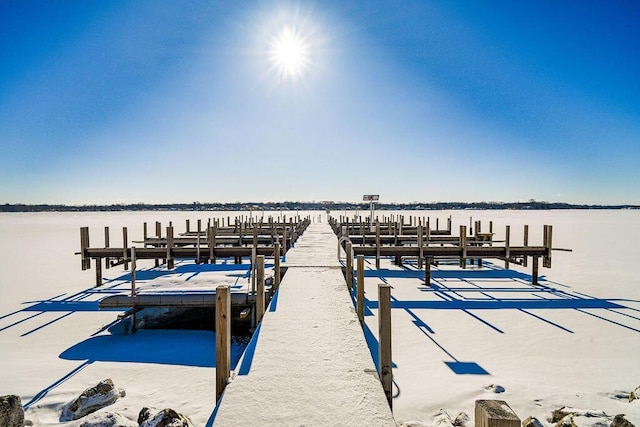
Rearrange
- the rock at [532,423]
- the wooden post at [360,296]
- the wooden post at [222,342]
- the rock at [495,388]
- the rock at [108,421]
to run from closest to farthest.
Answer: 1. the wooden post at [222,342]
2. the rock at [532,423]
3. the rock at [108,421]
4. the rock at [495,388]
5. the wooden post at [360,296]

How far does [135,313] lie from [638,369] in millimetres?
11429

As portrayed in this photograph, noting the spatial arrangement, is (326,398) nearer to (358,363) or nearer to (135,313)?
(358,363)

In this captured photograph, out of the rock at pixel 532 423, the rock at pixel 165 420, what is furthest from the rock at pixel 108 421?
the rock at pixel 532 423

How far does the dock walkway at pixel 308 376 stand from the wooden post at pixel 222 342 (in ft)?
0.43

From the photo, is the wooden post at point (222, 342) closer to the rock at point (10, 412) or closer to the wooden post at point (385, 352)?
the wooden post at point (385, 352)

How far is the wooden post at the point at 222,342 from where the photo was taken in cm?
391

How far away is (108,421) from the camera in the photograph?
4.80 metres

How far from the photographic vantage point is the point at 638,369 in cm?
678

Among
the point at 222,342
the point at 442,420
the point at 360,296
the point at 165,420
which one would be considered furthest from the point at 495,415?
the point at 360,296

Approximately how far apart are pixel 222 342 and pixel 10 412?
3131 millimetres

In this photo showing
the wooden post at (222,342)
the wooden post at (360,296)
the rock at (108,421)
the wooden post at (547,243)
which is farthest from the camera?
the wooden post at (547,243)

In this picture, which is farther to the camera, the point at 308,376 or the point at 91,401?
the point at 91,401

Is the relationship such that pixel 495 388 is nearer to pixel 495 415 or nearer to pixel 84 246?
pixel 495 415

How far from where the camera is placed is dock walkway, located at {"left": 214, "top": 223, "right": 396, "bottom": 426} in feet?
11.0
